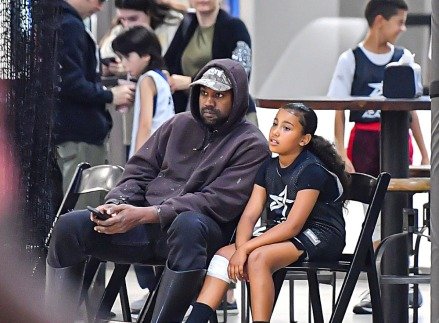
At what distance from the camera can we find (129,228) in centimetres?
486

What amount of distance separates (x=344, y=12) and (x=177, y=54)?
1.97m

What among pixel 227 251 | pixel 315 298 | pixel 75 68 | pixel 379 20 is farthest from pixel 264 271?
pixel 379 20

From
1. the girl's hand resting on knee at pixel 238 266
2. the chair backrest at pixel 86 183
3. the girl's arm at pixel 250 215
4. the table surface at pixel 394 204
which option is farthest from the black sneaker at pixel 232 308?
the girl's hand resting on knee at pixel 238 266

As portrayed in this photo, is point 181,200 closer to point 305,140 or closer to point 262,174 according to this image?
point 262,174

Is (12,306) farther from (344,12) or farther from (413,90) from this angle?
(344,12)

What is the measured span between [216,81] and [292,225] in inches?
28.3

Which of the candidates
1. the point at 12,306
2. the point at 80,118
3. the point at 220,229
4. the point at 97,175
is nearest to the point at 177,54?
the point at 80,118

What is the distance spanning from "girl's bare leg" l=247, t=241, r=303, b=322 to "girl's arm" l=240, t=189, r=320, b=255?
0.10ft

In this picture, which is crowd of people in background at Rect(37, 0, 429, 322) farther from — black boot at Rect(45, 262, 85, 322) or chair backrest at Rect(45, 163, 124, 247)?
chair backrest at Rect(45, 163, 124, 247)

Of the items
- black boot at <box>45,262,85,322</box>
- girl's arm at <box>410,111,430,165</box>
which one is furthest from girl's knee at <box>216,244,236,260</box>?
girl's arm at <box>410,111,430,165</box>

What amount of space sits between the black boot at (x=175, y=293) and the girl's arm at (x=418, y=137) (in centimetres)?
284

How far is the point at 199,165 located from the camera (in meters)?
5.07

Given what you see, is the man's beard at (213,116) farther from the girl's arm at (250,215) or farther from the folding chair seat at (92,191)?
the folding chair seat at (92,191)

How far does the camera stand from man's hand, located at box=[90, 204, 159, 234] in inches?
190
